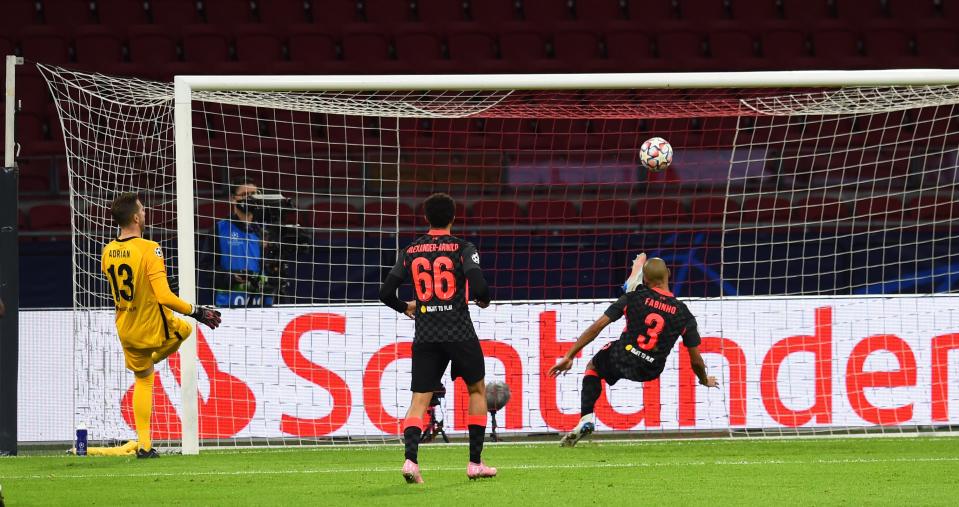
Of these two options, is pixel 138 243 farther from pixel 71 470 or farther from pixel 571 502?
pixel 571 502

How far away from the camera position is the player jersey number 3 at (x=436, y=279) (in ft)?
23.6

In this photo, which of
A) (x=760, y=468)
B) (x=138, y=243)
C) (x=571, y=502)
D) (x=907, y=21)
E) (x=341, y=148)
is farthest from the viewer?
(x=907, y=21)

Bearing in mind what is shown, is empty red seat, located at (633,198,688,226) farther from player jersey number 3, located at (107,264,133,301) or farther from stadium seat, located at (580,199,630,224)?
player jersey number 3, located at (107,264,133,301)

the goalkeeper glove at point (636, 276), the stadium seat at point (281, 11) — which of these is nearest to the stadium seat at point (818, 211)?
the goalkeeper glove at point (636, 276)

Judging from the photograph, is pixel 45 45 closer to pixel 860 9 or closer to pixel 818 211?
pixel 818 211

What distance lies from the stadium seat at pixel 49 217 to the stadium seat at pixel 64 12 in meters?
4.40

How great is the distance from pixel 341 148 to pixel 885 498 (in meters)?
9.63

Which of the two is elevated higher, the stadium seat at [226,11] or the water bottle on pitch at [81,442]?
the stadium seat at [226,11]

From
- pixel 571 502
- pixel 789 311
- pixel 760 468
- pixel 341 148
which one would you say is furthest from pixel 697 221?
pixel 571 502

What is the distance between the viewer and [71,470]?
8352mm

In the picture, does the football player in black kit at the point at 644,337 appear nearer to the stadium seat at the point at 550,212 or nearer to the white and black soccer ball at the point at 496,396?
the white and black soccer ball at the point at 496,396

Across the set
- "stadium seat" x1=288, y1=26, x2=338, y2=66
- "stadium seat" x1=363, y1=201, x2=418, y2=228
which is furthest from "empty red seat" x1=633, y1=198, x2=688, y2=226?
"stadium seat" x1=288, y1=26, x2=338, y2=66

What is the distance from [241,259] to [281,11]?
7688 mm

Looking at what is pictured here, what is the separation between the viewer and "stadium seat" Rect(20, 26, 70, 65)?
55.8ft
